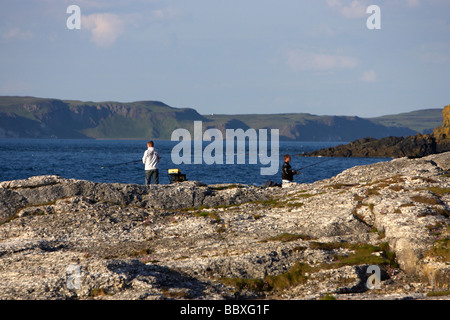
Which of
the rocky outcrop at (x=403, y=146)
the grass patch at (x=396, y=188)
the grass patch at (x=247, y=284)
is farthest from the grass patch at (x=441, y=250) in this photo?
the rocky outcrop at (x=403, y=146)

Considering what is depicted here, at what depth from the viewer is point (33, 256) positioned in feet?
54.4

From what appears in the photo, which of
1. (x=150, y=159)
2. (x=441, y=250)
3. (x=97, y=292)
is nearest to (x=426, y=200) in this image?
(x=441, y=250)

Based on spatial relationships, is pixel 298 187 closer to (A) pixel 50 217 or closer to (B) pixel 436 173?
(B) pixel 436 173

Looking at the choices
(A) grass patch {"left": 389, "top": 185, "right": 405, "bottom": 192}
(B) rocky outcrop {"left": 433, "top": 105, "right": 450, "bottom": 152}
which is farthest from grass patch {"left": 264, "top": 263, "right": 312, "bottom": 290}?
(B) rocky outcrop {"left": 433, "top": 105, "right": 450, "bottom": 152}

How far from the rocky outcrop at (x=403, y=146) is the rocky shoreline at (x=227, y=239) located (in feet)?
409

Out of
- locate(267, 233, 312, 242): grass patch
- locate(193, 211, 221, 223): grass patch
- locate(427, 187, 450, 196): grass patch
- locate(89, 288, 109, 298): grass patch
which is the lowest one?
locate(89, 288, 109, 298): grass patch

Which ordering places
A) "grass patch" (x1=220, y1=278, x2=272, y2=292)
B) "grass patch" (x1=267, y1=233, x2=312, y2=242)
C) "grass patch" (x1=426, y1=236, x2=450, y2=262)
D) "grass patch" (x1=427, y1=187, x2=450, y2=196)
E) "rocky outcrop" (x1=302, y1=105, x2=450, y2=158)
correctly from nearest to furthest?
"grass patch" (x1=220, y1=278, x2=272, y2=292) < "grass patch" (x1=426, y1=236, x2=450, y2=262) < "grass patch" (x1=267, y1=233, x2=312, y2=242) < "grass patch" (x1=427, y1=187, x2=450, y2=196) < "rocky outcrop" (x1=302, y1=105, x2=450, y2=158)

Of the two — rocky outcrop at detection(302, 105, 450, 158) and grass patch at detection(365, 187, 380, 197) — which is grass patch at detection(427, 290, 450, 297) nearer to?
grass patch at detection(365, 187, 380, 197)

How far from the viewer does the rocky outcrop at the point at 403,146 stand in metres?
142

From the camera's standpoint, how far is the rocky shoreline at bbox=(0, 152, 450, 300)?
13.8 metres

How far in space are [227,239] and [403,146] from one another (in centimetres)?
14685

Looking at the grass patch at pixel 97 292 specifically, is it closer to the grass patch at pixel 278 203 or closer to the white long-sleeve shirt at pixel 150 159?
the grass patch at pixel 278 203

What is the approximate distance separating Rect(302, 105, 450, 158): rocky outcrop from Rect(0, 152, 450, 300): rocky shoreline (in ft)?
409
